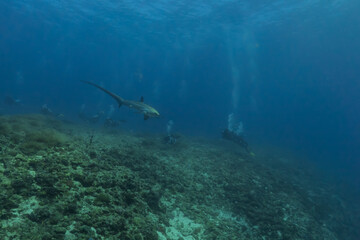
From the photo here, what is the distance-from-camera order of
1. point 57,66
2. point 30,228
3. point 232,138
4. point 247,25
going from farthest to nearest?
point 57,66
point 247,25
point 232,138
point 30,228

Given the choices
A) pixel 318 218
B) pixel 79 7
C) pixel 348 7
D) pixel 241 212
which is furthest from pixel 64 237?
pixel 348 7

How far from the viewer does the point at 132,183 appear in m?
5.44

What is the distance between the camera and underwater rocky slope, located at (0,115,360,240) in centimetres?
330

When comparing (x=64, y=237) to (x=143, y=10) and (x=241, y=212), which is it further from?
(x=143, y=10)

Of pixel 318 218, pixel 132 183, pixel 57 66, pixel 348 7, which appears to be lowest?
pixel 318 218

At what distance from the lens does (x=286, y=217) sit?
7984mm

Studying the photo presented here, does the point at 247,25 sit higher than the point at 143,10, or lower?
higher

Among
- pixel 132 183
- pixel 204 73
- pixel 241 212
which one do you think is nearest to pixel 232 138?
pixel 241 212

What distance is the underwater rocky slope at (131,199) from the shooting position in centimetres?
330

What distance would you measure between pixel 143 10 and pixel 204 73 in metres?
90.2

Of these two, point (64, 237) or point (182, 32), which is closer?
point (64, 237)

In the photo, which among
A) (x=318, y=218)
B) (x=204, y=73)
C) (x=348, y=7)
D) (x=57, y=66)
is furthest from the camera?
(x=57, y=66)

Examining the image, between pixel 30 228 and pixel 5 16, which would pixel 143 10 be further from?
pixel 5 16

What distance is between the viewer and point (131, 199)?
15.4 feet
